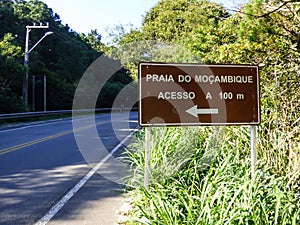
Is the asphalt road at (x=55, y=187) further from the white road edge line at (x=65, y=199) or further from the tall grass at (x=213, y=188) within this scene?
the tall grass at (x=213, y=188)

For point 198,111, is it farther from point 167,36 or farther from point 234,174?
point 167,36

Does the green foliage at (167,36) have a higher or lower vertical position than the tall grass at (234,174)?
higher

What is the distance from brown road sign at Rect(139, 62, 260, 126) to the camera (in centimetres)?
435

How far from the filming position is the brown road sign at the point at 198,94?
14.3ft

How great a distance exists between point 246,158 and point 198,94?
1248 mm

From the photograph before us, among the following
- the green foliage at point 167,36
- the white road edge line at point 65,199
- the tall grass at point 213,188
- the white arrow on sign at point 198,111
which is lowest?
the white road edge line at point 65,199

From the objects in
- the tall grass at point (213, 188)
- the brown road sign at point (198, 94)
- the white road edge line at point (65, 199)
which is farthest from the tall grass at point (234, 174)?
the white road edge line at point (65, 199)

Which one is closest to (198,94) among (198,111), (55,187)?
(198,111)

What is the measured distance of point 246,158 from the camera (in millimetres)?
4922

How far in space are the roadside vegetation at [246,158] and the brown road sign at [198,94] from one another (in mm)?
560

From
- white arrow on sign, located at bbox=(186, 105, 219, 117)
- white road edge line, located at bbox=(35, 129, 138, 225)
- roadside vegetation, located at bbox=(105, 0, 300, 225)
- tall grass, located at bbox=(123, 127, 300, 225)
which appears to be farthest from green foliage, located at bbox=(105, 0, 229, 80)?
white arrow on sign, located at bbox=(186, 105, 219, 117)

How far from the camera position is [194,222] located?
3.67 m

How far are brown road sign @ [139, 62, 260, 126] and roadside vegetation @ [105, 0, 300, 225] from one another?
Result: 0.56 meters

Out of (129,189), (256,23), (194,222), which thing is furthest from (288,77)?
(129,189)
